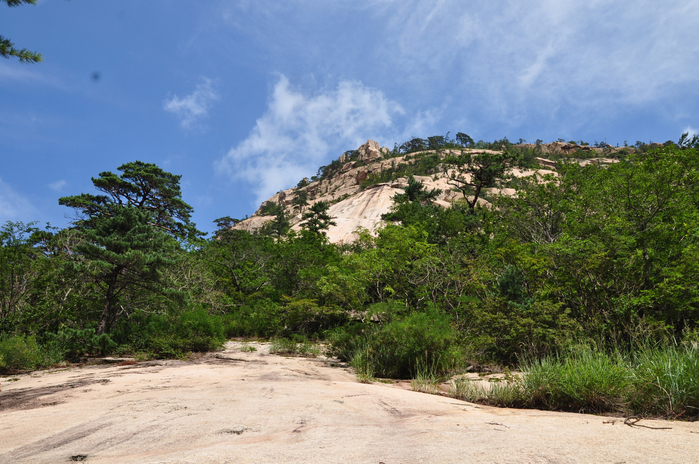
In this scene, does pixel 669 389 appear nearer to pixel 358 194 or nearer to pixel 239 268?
pixel 239 268

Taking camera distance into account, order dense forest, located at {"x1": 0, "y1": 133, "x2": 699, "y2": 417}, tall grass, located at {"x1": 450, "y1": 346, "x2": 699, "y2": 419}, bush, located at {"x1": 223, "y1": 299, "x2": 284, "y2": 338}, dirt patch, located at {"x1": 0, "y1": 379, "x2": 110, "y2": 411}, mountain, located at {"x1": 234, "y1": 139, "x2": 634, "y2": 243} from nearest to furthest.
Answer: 1. tall grass, located at {"x1": 450, "y1": 346, "x2": 699, "y2": 419}
2. dirt patch, located at {"x1": 0, "y1": 379, "x2": 110, "y2": 411}
3. dense forest, located at {"x1": 0, "y1": 133, "x2": 699, "y2": 417}
4. bush, located at {"x1": 223, "y1": 299, "x2": 284, "y2": 338}
5. mountain, located at {"x1": 234, "y1": 139, "x2": 634, "y2": 243}

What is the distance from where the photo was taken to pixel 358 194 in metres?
69.1

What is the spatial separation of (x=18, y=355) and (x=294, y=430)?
427 inches

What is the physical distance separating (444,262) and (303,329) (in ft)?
31.8

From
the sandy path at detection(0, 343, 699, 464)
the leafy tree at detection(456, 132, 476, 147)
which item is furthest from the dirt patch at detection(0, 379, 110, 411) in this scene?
the leafy tree at detection(456, 132, 476, 147)

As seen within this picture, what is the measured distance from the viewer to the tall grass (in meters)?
4.41

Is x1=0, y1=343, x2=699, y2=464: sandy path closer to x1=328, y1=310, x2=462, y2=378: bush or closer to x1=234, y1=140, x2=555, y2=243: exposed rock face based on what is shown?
x1=328, y1=310, x2=462, y2=378: bush

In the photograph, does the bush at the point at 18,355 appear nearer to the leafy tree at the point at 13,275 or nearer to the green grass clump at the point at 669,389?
the leafy tree at the point at 13,275

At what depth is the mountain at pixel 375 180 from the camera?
56.8 m

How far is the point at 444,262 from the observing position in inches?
752

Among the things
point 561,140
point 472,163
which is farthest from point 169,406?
point 561,140

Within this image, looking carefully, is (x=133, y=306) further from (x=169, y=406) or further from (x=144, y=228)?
(x=169, y=406)

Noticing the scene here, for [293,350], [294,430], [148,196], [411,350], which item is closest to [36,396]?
[294,430]

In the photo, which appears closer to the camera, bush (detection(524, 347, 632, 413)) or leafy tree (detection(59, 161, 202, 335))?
bush (detection(524, 347, 632, 413))
